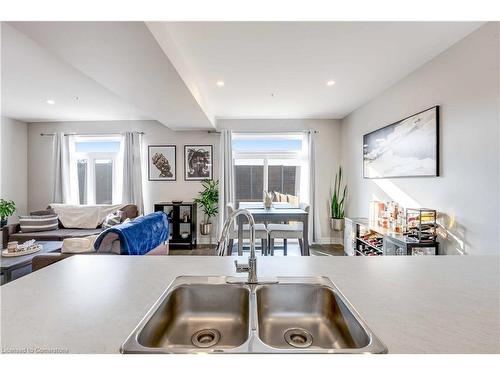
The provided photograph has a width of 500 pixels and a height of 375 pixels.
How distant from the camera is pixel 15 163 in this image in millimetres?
4738

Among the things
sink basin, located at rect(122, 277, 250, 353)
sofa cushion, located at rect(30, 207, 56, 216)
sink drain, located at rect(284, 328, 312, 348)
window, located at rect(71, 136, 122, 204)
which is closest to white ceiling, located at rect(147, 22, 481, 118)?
sink basin, located at rect(122, 277, 250, 353)

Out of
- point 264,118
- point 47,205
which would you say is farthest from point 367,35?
point 47,205

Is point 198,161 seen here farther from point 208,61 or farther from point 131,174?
point 208,61

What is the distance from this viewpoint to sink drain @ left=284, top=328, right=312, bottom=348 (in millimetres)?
887

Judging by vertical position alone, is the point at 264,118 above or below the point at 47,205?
above

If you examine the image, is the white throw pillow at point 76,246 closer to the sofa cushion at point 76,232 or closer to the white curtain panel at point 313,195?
the sofa cushion at point 76,232

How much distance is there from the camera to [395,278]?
1.03 meters

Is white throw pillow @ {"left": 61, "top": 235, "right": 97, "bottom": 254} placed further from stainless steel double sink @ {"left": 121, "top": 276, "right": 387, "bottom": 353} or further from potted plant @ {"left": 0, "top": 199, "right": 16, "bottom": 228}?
potted plant @ {"left": 0, "top": 199, "right": 16, "bottom": 228}

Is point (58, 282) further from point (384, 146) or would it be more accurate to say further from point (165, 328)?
point (384, 146)

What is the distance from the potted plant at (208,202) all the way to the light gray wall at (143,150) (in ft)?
0.53

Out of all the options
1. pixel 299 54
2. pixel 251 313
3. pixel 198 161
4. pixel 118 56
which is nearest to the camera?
pixel 251 313

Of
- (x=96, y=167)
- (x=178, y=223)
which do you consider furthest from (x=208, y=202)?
(x=96, y=167)

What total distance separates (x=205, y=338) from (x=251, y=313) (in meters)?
0.25

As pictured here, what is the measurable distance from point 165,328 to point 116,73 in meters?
2.20
